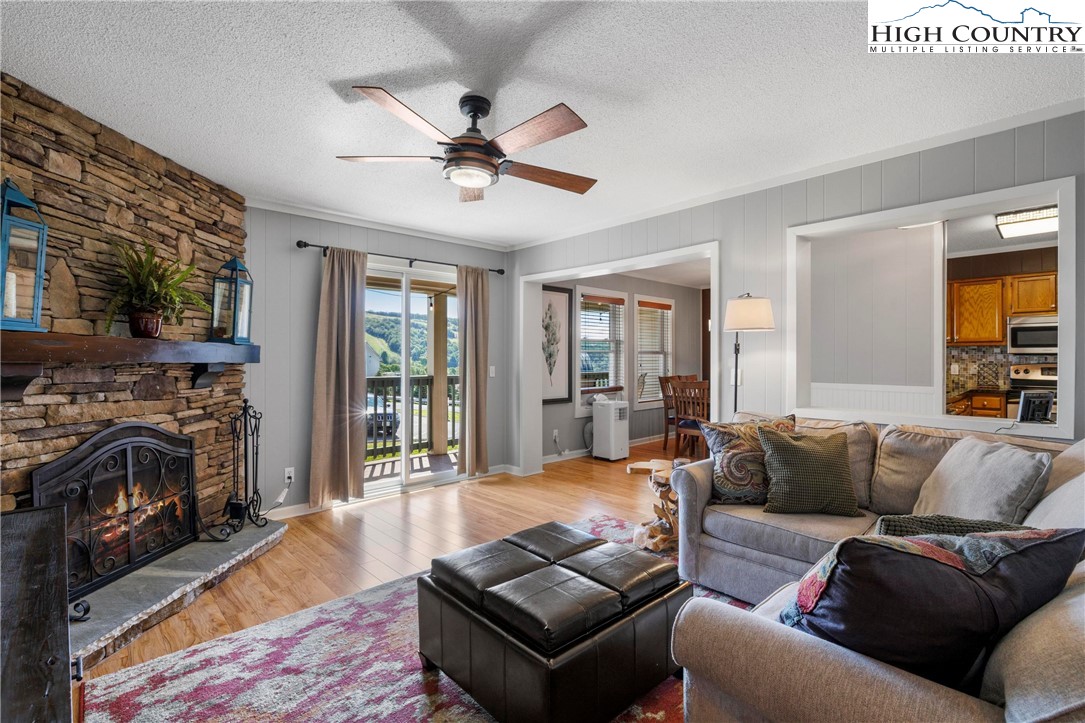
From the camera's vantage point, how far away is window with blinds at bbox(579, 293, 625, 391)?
268 inches

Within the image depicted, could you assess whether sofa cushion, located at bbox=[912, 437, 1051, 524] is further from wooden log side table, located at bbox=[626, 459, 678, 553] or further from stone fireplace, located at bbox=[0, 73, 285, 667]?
stone fireplace, located at bbox=[0, 73, 285, 667]

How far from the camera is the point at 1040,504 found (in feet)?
6.14

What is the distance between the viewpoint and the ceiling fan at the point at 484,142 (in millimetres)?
1980

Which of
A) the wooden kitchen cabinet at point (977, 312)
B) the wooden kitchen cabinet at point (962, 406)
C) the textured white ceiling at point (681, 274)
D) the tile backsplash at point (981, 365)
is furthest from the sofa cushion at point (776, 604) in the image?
the wooden kitchen cabinet at point (977, 312)

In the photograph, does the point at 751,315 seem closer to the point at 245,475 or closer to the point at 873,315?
the point at 873,315

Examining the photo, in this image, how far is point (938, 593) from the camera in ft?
3.07

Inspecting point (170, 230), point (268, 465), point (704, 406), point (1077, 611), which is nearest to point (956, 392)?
point (704, 406)

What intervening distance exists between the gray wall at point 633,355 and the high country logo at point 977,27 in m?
4.51

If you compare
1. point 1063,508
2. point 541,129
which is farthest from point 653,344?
point 1063,508

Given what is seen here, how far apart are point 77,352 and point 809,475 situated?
3492 mm

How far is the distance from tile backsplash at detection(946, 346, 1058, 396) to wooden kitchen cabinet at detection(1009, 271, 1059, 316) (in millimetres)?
484

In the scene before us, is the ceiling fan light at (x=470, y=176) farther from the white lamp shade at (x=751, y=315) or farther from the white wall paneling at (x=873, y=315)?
the white wall paneling at (x=873, y=315)

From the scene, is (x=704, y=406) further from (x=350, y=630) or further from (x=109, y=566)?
(x=109, y=566)

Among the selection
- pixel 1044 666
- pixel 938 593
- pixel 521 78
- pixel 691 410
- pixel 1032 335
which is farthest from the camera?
pixel 691 410
